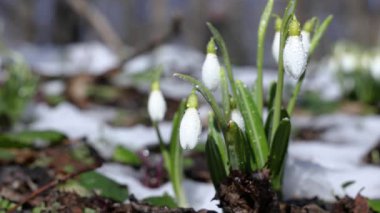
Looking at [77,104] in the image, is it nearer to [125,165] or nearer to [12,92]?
[12,92]

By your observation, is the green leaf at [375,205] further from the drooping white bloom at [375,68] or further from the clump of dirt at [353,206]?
the drooping white bloom at [375,68]

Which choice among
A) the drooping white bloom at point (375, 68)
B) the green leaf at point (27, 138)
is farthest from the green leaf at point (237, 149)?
the drooping white bloom at point (375, 68)

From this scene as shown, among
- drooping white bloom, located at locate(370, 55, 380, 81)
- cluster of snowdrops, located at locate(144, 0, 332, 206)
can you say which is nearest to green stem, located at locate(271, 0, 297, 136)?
cluster of snowdrops, located at locate(144, 0, 332, 206)

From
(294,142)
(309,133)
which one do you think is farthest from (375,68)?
(294,142)

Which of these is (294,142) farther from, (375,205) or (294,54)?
(294,54)

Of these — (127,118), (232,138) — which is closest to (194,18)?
(127,118)

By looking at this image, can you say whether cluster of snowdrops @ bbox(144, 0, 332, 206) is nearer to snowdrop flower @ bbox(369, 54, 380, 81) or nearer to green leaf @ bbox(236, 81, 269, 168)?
green leaf @ bbox(236, 81, 269, 168)
